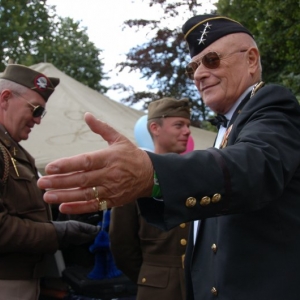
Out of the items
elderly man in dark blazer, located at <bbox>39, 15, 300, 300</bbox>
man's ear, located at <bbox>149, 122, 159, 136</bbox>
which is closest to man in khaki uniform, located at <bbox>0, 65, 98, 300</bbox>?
man's ear, located at <bbox>149, 122, 159, 136</bbox>

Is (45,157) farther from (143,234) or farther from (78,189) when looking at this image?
(78,189)

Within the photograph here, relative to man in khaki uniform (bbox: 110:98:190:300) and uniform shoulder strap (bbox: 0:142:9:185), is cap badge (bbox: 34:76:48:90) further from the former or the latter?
man in khaki uniform (bbox: 110:98:190:300)

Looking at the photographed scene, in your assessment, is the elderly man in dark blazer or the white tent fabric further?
the white tent fabric

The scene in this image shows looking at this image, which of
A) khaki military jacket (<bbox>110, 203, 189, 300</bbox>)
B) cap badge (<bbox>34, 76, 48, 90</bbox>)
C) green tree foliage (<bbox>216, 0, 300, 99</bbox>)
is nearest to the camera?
khaki military jacket (<bbox>110, 203, 189, 300</bbox>)

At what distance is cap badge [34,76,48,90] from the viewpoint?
130 inches

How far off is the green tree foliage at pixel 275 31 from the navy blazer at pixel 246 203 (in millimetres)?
5376

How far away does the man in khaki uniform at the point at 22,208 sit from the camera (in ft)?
8.93

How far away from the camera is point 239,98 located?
75.3 inches

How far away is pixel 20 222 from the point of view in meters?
2.74

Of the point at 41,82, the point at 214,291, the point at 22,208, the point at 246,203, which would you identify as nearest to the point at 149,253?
the point at 22,208

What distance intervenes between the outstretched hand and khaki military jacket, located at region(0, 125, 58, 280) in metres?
1.66

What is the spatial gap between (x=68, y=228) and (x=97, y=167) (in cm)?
211

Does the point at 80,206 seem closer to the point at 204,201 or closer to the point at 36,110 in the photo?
the point at 204,201

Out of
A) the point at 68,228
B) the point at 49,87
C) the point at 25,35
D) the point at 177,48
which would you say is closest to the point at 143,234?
the point at 68,228
